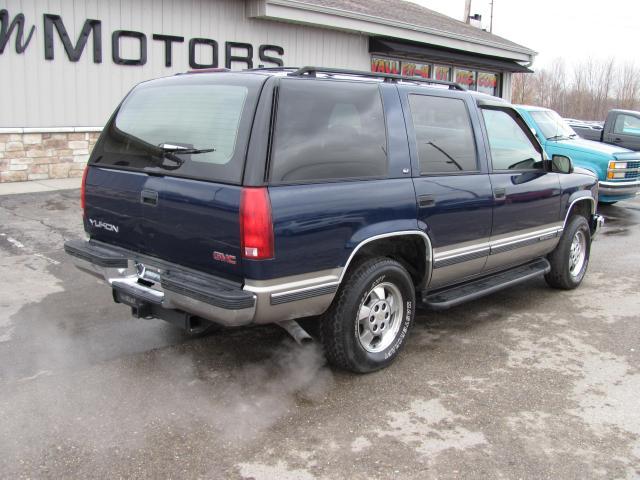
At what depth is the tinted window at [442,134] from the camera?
4512mm

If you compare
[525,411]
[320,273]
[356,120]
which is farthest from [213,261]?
[525,411]

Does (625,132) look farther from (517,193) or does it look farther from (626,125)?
(517,193)

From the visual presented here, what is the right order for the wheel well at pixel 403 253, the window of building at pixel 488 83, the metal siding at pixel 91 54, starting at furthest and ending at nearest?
→ the window of building at pixel 488 83 < the metal siding at pixel 91 54 < the wheel well at pixel 403 253

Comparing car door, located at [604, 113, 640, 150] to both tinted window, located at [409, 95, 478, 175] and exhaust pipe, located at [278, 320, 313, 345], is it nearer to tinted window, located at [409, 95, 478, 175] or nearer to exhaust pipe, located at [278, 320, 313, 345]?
tinted window, located at [409, 95, 478, 175]

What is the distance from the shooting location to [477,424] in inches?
143

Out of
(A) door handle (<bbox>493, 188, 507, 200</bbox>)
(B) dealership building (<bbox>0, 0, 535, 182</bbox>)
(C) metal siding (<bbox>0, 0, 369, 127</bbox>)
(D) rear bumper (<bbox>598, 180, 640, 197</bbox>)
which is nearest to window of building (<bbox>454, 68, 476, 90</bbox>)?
(B) dealership building (<bbox>0, 0, 535, 182</bbox>)

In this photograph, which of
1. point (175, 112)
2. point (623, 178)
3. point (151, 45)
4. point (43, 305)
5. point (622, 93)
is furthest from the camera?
point (622, 93)

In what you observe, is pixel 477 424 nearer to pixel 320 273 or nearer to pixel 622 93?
pixel 320 273

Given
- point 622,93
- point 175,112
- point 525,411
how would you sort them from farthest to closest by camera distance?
point 622,93
point 175,112
point 525,411

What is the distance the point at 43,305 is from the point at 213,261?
2.60 meters

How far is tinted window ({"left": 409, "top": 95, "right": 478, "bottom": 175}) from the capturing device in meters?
4.51

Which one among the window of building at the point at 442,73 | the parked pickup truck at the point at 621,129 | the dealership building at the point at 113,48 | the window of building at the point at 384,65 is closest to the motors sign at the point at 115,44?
the dealership building at the point at 113,48

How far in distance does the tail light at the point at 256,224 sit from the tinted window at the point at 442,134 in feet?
4.81

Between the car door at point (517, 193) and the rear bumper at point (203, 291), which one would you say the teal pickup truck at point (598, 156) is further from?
the rear bumper at point (203, 291)
